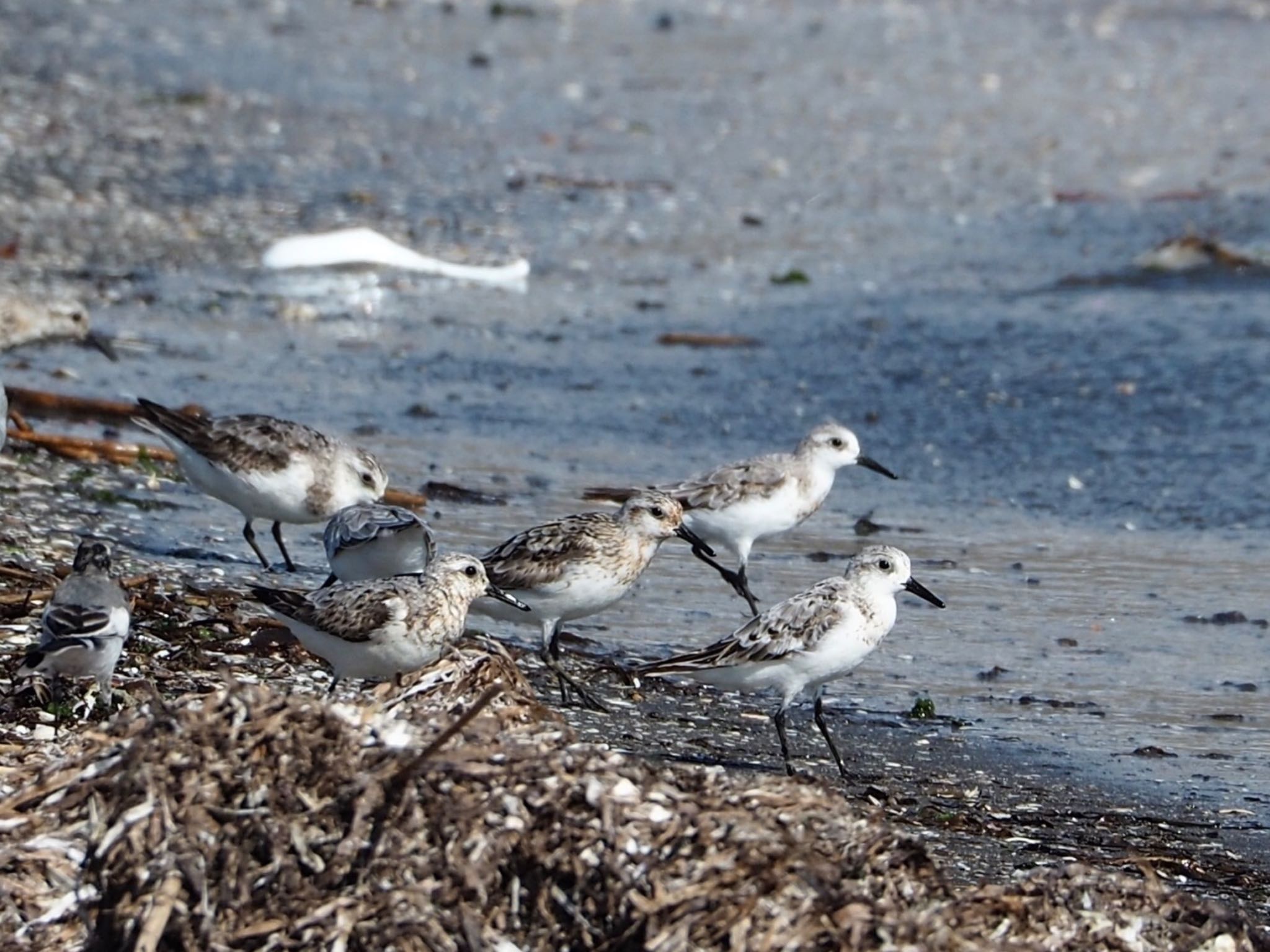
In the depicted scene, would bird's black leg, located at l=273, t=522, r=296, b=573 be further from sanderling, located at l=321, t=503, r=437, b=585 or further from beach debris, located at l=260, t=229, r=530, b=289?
beach debris, located at l=260, t=229, r=530, b=289

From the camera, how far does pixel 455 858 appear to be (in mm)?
3779

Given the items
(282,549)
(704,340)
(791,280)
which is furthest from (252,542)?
(791,280)

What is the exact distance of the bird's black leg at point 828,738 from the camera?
18.4 ft

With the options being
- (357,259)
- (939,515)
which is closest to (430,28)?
(357,259)

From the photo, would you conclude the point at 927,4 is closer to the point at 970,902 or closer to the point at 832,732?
the point at 832,732

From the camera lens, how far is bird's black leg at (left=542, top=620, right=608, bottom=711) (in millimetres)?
6062

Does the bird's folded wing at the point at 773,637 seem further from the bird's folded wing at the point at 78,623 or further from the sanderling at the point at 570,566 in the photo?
the bird's folded wing at the point at 78,623

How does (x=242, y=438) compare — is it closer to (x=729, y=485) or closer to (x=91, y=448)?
(x=91, y=448)

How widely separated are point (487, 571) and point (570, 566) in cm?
26

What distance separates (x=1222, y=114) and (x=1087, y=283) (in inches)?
247

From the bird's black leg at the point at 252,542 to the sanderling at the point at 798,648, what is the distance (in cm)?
184

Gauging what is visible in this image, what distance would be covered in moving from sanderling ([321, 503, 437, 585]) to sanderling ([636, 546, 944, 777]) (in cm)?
90

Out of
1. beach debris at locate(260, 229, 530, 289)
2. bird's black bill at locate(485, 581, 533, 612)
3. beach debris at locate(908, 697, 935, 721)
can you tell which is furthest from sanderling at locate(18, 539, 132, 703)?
beach debris at locate(260, 229, 530, 289)

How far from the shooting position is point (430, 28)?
20938 mm
